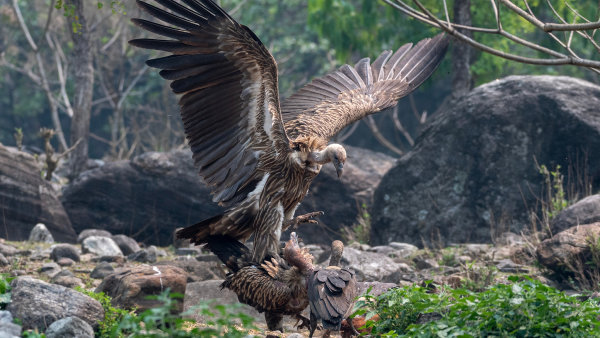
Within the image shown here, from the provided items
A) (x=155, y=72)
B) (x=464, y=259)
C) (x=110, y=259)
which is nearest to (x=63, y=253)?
(x=110, y=259)

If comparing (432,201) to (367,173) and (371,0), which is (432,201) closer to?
(367,173)

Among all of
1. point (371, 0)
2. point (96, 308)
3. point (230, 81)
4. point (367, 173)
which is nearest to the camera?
point (96, 308)

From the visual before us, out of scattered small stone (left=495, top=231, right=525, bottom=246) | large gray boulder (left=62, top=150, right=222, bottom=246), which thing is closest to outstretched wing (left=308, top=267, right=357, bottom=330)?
scattered small stone (left=495, top=231, right=525, bottom=246)

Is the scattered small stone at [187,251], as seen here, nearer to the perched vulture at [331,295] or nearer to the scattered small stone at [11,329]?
the perched vulture at [331,295]

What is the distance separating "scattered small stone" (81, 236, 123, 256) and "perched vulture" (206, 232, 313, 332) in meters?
3.50

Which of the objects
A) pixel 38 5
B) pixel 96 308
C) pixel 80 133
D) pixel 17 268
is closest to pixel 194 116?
pixel 96 308

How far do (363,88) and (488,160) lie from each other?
2.97 meters

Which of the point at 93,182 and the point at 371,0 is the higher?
the point at 371,0

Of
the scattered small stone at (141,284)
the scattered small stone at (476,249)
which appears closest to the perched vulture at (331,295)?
the scattered small stone at (141,284)

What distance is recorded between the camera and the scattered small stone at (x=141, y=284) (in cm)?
537

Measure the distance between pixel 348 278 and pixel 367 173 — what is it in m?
6.80

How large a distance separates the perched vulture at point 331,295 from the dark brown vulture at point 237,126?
956 mm

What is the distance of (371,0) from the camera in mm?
13641

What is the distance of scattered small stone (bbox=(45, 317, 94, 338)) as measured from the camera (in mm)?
→ 4117
